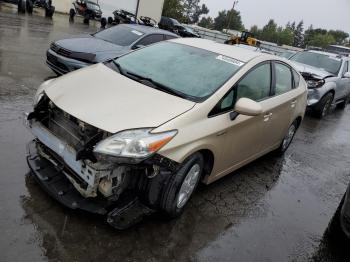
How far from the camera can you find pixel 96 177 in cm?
311

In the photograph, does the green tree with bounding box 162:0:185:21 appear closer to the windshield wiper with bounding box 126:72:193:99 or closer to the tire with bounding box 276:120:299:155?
the tire with bounding box 276:120:299:155

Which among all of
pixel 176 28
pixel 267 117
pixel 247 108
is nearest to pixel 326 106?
pixel 267 117

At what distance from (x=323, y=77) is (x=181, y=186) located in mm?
7290

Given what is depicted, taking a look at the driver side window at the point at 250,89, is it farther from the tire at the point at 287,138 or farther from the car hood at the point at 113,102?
the tire at the point at 287,138

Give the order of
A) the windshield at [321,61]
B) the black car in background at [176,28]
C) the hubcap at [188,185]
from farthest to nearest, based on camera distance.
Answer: the black car in background at [176,28] < the windshield at [321,61] < the hubcap at [188,185]

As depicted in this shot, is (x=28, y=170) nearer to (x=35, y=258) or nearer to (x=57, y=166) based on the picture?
(x=57, y=166)

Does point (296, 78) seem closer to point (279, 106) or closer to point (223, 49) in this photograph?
point (279, 106)

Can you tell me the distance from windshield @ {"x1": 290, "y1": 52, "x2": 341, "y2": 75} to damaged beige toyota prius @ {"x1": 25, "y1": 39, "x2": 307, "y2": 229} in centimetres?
645

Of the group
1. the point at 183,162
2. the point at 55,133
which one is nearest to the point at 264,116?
the point at 183,162

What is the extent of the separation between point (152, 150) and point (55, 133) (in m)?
1.16

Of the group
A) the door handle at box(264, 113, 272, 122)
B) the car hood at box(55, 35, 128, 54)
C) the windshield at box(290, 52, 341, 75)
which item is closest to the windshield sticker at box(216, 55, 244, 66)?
the door handle at box(264, 113, 272, 122)

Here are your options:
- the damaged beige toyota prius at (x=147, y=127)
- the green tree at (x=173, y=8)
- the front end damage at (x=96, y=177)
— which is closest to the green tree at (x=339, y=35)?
the green tree at (x=173, y=8)

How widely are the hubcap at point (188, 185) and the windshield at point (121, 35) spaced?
564 cm

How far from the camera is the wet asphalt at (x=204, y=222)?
10.2 feet
